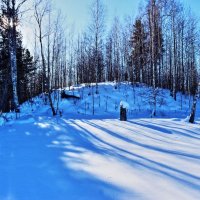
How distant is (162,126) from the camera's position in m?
10.1

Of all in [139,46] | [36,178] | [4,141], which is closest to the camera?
[36,178]

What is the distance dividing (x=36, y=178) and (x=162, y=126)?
620 cm

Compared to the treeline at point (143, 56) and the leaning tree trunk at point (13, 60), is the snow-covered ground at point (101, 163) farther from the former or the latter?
the treeline at point (143, 56)

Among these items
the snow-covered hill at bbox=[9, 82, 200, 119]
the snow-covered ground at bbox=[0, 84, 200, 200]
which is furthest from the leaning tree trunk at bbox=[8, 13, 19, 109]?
the snow-covered ground at bbox=[0, 84, 200, 200]

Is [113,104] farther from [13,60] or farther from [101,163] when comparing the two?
[101,163]

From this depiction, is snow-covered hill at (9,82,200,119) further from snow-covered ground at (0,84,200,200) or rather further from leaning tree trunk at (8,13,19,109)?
snow-covered ground at (0,84,200,200)

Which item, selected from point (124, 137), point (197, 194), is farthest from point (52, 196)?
point (124, 137)

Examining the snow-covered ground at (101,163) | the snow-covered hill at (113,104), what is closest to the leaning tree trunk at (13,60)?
the snow-covered hill at (113,104)

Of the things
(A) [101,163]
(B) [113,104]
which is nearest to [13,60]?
(B) [113,104]

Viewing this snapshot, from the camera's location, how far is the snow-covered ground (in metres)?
4.12

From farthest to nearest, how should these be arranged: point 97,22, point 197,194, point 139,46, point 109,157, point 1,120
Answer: point 139,46, point 97,22, point 1,120, point 109,157, point 197,194

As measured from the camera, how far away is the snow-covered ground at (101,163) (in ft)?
13.5

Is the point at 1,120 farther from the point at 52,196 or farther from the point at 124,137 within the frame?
the point at 52,196

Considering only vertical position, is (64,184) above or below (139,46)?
below
